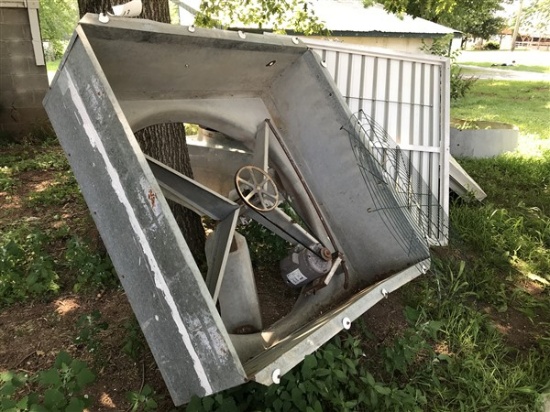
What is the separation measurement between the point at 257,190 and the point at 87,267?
55.0 inches

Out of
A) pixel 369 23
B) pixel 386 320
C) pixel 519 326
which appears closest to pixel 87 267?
pixel 386 320

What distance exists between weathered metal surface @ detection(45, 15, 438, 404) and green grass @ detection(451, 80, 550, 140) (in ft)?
21.6

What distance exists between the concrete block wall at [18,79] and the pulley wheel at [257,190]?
19.5ft

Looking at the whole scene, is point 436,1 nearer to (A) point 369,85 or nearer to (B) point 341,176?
(A) point 369,85

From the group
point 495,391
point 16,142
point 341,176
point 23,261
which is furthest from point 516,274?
point 16,142

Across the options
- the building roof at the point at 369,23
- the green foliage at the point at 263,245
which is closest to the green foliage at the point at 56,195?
the green foliage at the point at 263,245

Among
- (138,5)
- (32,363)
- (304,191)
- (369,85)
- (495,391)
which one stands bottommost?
(495,391)

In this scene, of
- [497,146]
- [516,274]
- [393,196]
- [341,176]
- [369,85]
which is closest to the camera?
[393,196]

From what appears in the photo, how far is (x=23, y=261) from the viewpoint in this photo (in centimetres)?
348

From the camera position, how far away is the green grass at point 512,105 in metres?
9.66

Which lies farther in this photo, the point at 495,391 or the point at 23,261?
the point at 23,261

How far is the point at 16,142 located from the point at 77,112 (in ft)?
20.7

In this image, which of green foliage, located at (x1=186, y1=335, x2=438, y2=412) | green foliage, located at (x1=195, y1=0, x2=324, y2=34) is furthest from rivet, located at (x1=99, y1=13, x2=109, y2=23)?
green foliage, located at (x1=195, y1=0, x2=324, y2=34)

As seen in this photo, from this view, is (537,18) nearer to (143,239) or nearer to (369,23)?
(369,23)
